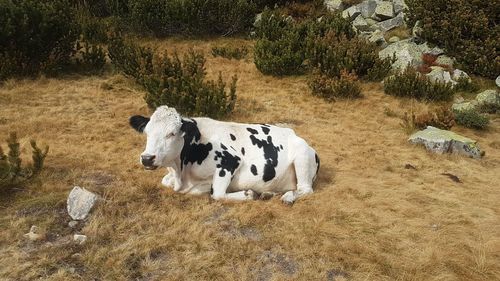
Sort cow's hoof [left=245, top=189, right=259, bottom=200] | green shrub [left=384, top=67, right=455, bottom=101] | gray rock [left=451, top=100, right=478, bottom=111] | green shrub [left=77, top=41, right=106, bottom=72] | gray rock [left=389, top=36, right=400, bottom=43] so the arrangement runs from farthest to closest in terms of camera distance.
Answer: gray rock [left=389, top=36, right=400, bottom=43], green shrub [left=77, top=41, right=106, bottom=72], green shrub [left=384, top=67, right=455, bottom=101], gray rock [left=451, top=100, right=478, bottom=111], cow's hoof [left=245, top=189, right=259, bottom=200]

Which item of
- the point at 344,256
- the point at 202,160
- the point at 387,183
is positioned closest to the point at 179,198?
the point at 202,160

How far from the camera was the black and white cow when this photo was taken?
530 centimetres

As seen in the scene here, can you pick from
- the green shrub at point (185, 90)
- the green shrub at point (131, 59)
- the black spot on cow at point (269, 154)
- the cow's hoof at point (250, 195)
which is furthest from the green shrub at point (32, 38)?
the cow's hoof at point (250, 195)

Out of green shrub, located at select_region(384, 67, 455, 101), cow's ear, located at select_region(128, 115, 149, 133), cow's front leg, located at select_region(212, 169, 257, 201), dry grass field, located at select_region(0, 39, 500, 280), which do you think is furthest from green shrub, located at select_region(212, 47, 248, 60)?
cow's front leg, located at select_region(212, 169, 257, 201)

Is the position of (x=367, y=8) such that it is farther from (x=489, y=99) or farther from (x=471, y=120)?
(x=471, y=120)

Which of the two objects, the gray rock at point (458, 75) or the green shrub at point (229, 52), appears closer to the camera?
the gray rock at point (458, 75)

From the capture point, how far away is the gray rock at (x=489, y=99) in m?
11.3

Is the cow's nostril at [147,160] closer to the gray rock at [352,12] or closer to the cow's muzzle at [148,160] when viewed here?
the cow's muzzle at [148,160]

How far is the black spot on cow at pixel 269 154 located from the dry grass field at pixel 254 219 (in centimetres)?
40

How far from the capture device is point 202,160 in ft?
18.6

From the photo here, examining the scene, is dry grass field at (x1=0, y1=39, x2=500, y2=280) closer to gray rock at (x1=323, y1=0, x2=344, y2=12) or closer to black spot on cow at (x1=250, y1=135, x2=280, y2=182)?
black spot on cow at (x1=250, y1=135, x2=280, y2=182)

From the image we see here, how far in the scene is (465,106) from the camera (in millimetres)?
11148

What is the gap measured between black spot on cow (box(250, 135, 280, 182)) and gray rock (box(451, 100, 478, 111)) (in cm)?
657

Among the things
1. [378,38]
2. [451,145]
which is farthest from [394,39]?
[451,145]
